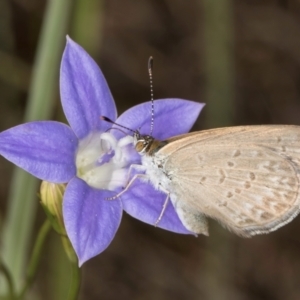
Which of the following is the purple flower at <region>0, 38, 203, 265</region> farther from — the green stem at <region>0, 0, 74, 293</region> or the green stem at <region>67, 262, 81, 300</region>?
the green stem at <region>0, 0, 74, 293</region>

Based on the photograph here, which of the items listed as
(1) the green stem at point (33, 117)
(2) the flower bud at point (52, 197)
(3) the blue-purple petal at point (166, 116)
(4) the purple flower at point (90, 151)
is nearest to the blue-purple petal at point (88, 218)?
(4) the purple flower at point (90, 151)

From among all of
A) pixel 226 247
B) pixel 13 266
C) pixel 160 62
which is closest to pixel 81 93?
pixel 13 266

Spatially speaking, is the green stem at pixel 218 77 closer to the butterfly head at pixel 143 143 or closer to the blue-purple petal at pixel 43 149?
the butterfly head at pixel 143 143

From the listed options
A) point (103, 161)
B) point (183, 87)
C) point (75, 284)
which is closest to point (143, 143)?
point (103, 161)

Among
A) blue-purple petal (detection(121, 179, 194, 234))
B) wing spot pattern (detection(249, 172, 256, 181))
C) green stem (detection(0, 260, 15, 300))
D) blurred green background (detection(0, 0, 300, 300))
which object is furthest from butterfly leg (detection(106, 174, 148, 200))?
blurred green background (detection(0, 0, 300, 300))

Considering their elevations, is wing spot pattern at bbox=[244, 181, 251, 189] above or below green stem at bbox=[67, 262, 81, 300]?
above

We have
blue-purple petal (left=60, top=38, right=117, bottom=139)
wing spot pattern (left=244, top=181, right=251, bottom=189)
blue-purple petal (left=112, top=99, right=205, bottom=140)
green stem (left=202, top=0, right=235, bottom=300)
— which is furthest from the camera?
green stem (left=202, top=0, right=235, bottom=300)

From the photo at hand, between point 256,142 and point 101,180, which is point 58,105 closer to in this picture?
point 101,180
